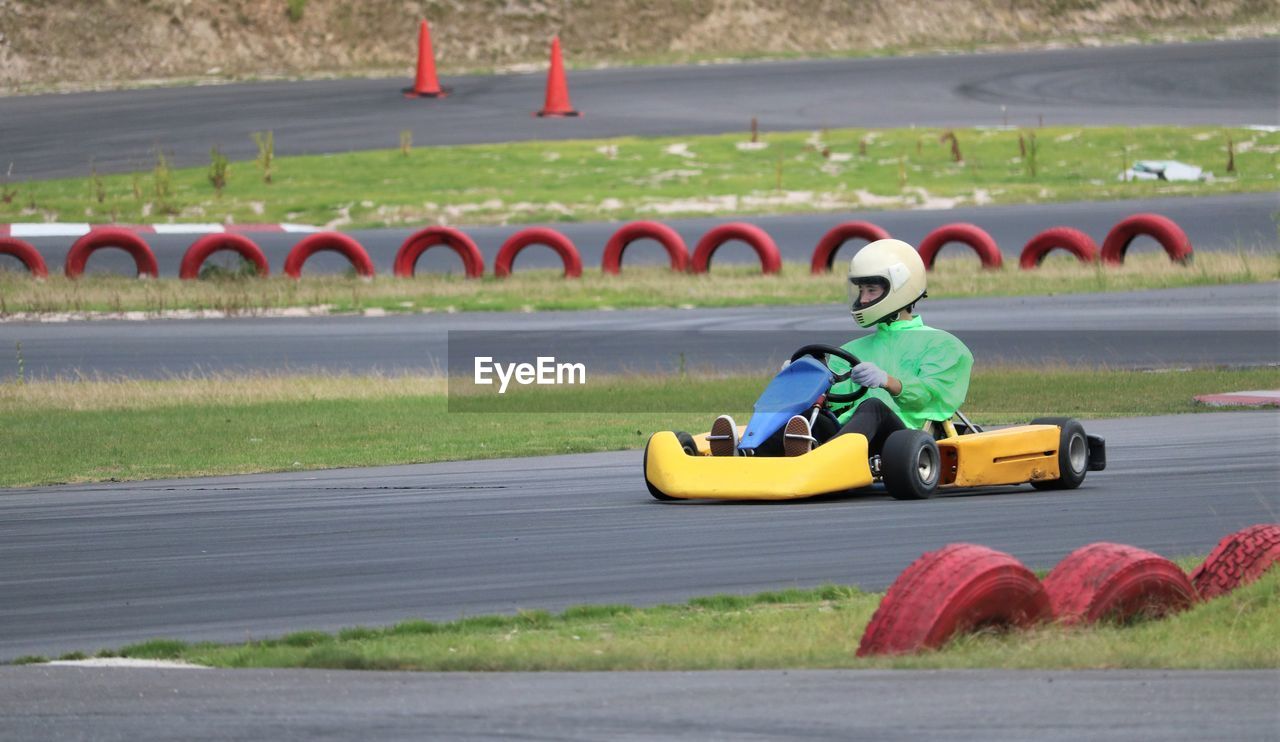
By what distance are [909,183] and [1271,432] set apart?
20662mm

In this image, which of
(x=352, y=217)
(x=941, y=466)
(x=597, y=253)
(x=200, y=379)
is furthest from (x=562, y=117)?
(x=941, y=466)

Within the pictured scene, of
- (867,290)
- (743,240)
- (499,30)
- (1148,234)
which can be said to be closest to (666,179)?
(743,240)

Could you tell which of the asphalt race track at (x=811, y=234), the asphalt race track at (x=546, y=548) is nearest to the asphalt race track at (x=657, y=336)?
the asphalt race track at (x=546, y=548)

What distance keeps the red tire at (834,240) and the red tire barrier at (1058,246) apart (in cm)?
195

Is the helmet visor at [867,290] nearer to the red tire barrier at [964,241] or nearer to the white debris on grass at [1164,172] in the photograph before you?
the red tire barrier at [964,241]

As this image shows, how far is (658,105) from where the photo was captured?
1676 inches

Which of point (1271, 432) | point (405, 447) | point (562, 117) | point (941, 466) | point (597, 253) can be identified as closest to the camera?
point (941, 466)

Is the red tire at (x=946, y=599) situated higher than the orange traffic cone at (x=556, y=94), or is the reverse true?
the orange traffic cone at (x=556, y=94)

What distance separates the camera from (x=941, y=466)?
11641 millimetres

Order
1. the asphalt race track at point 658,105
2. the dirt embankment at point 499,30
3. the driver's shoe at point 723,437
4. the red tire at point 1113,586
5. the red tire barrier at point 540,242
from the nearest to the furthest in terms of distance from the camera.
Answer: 1. the red tire at point 1113,586
2. the driver's shoe at point 723,437
3. the red tire barrier at point 540,242
4. the asphalt race track at point 658,105
5. the dirt embankment at point 499,30

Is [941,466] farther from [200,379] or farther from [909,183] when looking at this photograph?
[909,183]

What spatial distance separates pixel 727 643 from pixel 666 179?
2795 cm

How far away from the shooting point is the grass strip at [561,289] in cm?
2561

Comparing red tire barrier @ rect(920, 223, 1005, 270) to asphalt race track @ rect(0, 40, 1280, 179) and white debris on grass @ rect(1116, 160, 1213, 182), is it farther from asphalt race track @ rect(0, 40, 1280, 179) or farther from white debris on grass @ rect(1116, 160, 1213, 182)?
asphalt race track @ rect(0, 40, 1280, 179)
